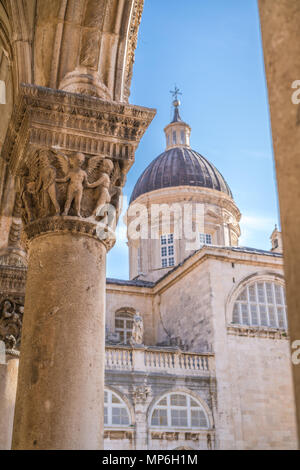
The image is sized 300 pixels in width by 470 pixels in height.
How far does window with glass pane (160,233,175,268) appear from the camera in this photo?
31.4m

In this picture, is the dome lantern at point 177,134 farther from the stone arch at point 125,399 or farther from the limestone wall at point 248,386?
the stone arch at point 125,399

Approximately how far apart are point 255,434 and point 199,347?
3.94 meters

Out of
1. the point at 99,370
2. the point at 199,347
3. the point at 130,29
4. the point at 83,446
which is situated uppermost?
the point at 199,347

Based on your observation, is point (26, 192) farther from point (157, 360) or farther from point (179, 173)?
point (179, 173)

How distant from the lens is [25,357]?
13.3 ft

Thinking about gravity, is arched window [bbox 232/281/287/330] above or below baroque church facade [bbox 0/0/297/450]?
above

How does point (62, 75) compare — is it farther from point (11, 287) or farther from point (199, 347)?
point (199, 347)

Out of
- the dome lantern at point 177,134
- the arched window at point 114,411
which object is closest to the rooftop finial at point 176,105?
the dome lantern at point 177,134

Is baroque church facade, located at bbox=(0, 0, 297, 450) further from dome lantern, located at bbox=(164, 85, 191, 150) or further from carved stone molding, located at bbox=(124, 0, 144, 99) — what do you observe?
dome lantern, located at bbox=(164, 85, 191, 150)

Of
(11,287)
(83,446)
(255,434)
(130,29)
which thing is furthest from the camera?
(255,434)

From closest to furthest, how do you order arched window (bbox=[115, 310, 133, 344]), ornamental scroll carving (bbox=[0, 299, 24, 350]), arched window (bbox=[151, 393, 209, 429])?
ornamental scroll carving (bbox=[0, 299, 24, 350]), arched window (bbox=[151, 393, 209, 429]), arched window (bbox=[115, 310, 133, 344])

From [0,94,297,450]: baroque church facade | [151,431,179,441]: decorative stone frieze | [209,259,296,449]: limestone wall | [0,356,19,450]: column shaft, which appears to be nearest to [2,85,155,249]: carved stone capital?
[0,356,19,450]: column shaft

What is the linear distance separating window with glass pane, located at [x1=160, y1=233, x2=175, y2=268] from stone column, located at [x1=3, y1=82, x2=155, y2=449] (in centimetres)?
2637

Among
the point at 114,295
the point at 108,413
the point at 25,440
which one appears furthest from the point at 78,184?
the point at 114,295
